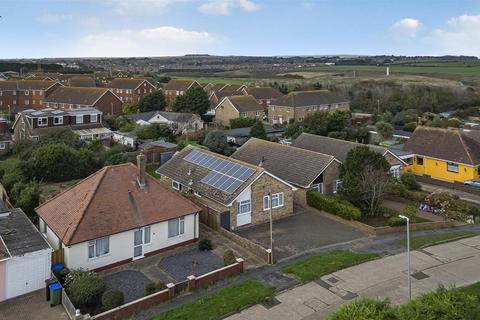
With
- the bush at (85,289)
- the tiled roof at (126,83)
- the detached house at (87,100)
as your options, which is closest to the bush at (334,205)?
the bush at (85,289)

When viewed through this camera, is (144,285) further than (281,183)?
No

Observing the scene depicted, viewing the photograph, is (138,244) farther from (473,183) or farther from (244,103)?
(244,103)

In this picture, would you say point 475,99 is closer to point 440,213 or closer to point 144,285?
point 440,213

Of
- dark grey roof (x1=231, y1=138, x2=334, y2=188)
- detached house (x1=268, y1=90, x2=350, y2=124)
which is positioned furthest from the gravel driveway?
detached house (x1=268, y1=90, x2=350, y2=124)

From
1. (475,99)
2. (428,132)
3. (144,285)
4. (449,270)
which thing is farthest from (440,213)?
(475,99)

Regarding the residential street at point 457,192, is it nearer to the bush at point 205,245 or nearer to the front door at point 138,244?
the bush at point 205,245

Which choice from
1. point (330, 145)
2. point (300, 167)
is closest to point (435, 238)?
point (300, 167)

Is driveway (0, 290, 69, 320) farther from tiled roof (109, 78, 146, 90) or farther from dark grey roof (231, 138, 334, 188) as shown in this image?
tiled roof (109, 78, 146, 90)
